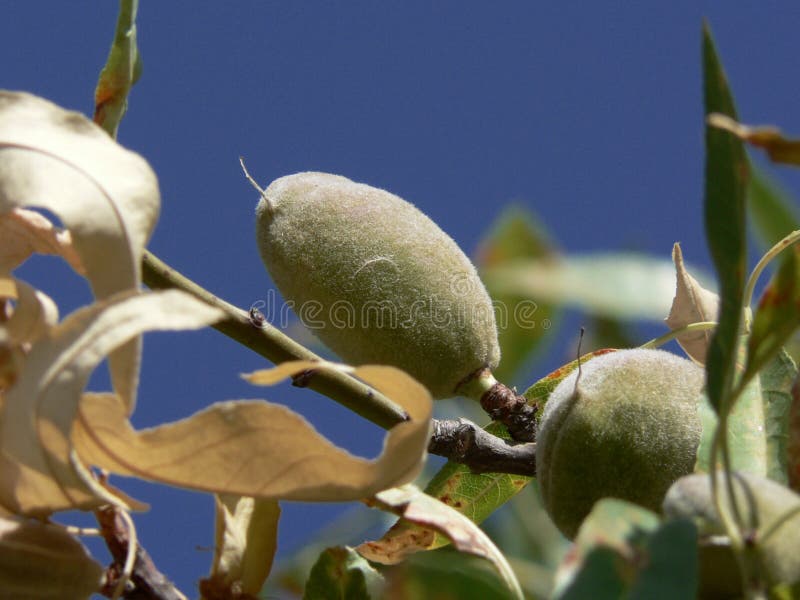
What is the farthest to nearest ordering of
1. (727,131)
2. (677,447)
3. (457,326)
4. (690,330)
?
1. (457,326)
2. (690,330)
3. (677,447)
4. (727,131)

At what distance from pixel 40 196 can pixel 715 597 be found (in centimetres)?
68

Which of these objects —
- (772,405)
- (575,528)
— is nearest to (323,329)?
(575,528)

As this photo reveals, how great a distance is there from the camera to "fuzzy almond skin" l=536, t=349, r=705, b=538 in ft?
4.60

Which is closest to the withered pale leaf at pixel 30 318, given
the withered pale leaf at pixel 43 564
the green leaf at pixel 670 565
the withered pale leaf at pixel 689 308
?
the withered pale leaf at pixel 43 564

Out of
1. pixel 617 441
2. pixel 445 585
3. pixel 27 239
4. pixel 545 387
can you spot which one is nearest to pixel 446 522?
pixel 445 585

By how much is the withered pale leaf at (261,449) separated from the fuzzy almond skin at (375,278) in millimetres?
642

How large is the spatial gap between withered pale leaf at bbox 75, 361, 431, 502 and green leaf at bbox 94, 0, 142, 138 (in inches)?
25.1

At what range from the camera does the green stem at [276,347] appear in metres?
1.55

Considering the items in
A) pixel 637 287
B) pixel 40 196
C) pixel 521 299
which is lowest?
pixel 521 299

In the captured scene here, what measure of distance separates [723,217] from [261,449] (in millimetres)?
446

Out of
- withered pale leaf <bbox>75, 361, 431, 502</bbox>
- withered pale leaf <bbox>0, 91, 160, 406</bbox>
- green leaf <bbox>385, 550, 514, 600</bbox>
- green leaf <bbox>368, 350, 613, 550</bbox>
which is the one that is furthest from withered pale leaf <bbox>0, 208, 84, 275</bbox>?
green leaf <bbox>368, 350, 613, 550</bbox>

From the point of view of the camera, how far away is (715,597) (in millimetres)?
959

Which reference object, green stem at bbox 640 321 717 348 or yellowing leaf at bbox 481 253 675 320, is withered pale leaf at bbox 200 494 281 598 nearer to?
green stem at bbox 640 321 717 348

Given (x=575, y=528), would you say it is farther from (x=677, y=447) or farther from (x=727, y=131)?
(x=727, y=131)
